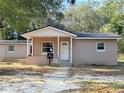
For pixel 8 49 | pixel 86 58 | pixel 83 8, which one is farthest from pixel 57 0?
pixel 83 8

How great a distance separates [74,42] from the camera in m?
36.9

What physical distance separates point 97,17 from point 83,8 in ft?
10.7

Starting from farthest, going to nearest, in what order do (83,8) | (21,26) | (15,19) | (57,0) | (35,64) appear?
(83,8), (35,64), (57,0), (21,26), (15,19)

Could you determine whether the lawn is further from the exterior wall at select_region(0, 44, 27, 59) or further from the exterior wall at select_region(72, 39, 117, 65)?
the exterior wall at select_region(0, 44, 27, 59)

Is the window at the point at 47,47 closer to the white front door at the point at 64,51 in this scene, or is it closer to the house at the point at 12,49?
the white front door at the point at 64,51

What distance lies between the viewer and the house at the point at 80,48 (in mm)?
35938

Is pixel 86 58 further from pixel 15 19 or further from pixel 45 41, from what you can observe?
pixel 15 19

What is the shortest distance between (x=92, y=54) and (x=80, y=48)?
1375 millimetres

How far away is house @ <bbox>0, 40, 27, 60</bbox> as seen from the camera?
5385cm

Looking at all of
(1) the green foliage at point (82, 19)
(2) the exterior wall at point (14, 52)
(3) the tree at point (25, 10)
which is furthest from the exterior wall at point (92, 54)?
(1) the green foliage at point (82, 19)

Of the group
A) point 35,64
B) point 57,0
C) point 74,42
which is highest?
point 57,0

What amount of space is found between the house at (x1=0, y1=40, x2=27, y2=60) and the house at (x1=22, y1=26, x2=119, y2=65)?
17.0 metres

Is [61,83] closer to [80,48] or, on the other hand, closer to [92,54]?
[80,48]

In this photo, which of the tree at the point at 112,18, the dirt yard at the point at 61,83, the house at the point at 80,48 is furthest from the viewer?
the house at the point at 80,48
